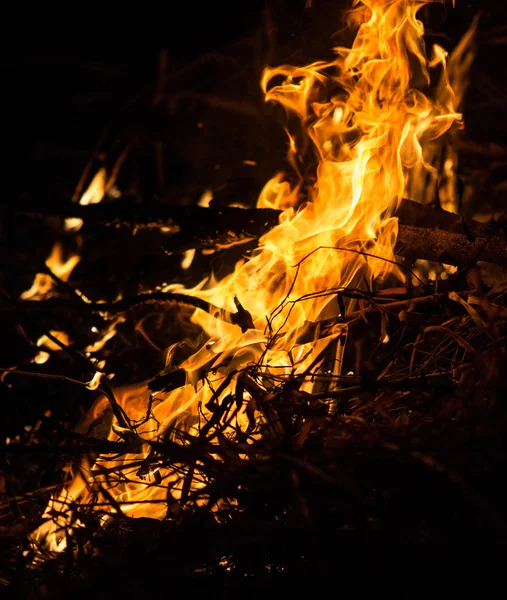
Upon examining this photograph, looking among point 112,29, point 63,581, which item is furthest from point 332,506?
point 112,29

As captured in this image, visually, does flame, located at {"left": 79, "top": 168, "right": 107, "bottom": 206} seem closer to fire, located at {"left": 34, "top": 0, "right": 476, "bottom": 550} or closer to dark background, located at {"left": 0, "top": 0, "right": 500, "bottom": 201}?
dark background, located at {"left": 0, "top": 0, "right": 500, "bottom": 201}

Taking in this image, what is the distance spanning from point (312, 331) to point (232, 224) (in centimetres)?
84

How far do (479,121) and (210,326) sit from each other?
6.50 ft

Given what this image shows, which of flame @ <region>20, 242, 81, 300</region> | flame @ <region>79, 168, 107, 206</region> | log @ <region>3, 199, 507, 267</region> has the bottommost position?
flame @ <region>20, 242, 81, 300</region>

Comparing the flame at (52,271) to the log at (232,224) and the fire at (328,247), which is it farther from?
the fire at (328,247)

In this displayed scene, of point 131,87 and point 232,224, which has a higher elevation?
point 131,87

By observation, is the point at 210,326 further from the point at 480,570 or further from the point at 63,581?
the point at 480,570

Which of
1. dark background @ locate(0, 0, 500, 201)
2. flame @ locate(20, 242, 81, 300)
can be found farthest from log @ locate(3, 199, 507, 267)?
dark background @ locate(0, 0, 500, 201)

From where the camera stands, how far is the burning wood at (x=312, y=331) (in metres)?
1.54

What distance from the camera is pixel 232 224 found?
2895 millimetres

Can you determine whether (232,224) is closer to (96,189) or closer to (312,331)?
(312,331)

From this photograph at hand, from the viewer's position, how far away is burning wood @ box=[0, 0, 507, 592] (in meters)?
1.54

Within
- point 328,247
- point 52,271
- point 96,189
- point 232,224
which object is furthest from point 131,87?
point 328,247

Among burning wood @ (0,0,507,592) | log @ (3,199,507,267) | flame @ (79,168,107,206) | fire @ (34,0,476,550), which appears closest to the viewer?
burning wood @ (0,0,507,592)
